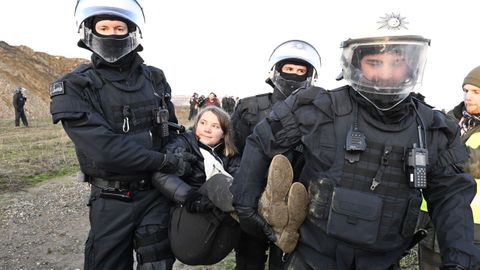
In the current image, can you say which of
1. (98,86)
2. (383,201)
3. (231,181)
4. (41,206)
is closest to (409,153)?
(383,201)

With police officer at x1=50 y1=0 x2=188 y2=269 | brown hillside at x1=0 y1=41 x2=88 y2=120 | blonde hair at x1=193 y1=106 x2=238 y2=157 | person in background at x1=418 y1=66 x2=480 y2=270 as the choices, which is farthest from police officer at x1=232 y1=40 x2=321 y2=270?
brown hillside at x1=0 y1=41 x2=88 y2=120

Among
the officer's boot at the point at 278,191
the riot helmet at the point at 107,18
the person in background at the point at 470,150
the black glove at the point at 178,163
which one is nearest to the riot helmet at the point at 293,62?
the black glove at the point at 178,163

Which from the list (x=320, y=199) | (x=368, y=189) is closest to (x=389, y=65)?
(x=368, y=189)

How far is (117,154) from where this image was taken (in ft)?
7.84

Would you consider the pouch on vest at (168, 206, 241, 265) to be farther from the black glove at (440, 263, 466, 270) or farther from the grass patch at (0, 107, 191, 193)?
the grass patch at (0, 107, 191, 193)

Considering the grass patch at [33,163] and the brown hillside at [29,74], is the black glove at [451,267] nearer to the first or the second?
the grass patch at [33,163]

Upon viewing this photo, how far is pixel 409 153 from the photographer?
196 cm

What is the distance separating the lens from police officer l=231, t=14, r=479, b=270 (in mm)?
1956

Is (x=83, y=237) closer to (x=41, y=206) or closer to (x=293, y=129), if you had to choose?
(x=41, y=206)

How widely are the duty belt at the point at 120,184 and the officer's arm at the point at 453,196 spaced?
1.73 meters

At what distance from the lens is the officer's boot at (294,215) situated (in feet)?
6.68

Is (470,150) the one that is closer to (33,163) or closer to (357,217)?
(357,217)

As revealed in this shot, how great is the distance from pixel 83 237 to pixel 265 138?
12.5 ft

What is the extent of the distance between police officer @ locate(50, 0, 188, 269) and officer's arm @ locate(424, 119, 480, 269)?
154 cm
